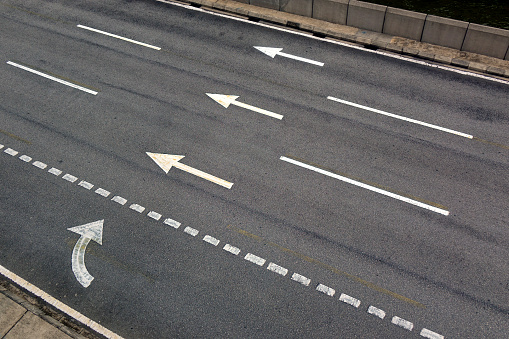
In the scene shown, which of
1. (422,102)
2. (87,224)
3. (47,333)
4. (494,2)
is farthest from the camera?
(494,2)

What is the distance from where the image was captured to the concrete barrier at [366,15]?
760 inches

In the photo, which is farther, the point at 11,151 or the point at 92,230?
the point at 11,151

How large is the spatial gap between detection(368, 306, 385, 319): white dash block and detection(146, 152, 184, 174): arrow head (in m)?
7.30

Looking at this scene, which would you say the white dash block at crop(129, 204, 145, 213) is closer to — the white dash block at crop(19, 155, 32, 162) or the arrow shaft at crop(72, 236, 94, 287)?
the arrow shaft at crop(72, 236, 94, 287)

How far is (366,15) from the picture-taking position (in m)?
19.6

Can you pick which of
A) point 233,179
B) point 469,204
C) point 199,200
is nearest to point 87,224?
point 199,200

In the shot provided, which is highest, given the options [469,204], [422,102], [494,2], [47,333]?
[494,2]

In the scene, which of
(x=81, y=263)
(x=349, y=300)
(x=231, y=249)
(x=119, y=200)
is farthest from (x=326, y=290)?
(x=119, y=200)

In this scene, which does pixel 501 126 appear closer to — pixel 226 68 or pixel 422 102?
pixel 422 102

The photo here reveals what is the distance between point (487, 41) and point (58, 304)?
679 inches

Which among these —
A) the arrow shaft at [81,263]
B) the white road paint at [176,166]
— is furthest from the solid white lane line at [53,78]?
the arrow shaft at [81,263]

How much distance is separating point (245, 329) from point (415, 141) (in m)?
8.42

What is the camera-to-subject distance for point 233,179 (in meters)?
14.3

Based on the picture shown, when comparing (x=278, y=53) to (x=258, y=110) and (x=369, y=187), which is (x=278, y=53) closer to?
(x=258, y=110)
